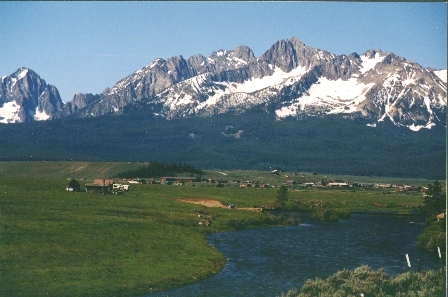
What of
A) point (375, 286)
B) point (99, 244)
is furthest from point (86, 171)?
point (375, 286)

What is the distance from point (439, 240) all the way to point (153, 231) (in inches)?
882

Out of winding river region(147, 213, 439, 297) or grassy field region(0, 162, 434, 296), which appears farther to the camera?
winding river region(147, 213, 439, 297)

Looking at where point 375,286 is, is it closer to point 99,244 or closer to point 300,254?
point 300,254

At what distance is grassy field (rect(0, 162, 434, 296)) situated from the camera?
102ft

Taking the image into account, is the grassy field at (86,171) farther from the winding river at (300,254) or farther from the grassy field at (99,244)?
the winding river at (300,254)

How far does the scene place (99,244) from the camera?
38312 millimetres

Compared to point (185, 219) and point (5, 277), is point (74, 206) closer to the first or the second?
point (185, 219)

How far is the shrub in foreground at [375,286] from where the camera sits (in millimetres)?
28406

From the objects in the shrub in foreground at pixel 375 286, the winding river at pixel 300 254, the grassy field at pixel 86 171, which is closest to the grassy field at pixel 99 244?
the winding river at pixel 300 254

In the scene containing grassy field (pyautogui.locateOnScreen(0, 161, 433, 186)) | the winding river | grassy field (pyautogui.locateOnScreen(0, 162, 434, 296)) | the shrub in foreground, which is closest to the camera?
the shrub in foreground

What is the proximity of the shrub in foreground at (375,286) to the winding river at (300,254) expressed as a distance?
2.64 metres

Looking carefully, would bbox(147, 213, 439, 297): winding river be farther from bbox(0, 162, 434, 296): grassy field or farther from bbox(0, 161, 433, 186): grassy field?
bbox(0, 161, 433, 186): grassy field

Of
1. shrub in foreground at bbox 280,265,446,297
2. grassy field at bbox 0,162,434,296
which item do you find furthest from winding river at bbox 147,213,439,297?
shrub in foreground at bbox 280,265,446,297

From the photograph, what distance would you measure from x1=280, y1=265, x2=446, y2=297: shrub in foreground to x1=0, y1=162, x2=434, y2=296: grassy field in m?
7.94
